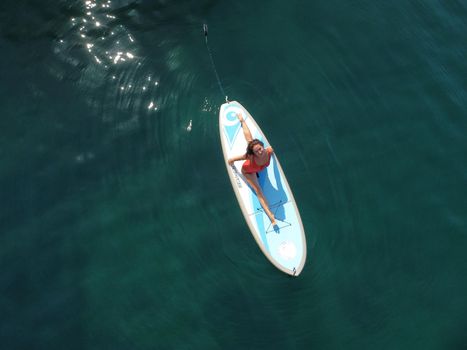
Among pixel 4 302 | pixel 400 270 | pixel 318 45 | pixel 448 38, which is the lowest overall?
pixel 400 270

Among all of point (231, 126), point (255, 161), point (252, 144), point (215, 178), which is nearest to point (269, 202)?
point (255, 161)

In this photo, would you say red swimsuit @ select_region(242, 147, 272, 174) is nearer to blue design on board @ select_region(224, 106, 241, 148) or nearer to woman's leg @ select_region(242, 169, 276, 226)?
woman's leg @ select_region(242, 169, 276, 226)

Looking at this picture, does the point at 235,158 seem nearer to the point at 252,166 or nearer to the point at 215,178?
the point at 252,166

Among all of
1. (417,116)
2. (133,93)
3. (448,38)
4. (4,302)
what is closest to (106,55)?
(133,93)

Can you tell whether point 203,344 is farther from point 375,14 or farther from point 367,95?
point 375,14

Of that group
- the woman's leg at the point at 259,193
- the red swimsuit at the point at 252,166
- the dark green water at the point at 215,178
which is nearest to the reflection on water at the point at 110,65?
the dark green water at the point at 215,178

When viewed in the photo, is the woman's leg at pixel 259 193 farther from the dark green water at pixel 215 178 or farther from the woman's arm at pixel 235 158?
the dark green water at pixel 215 178
